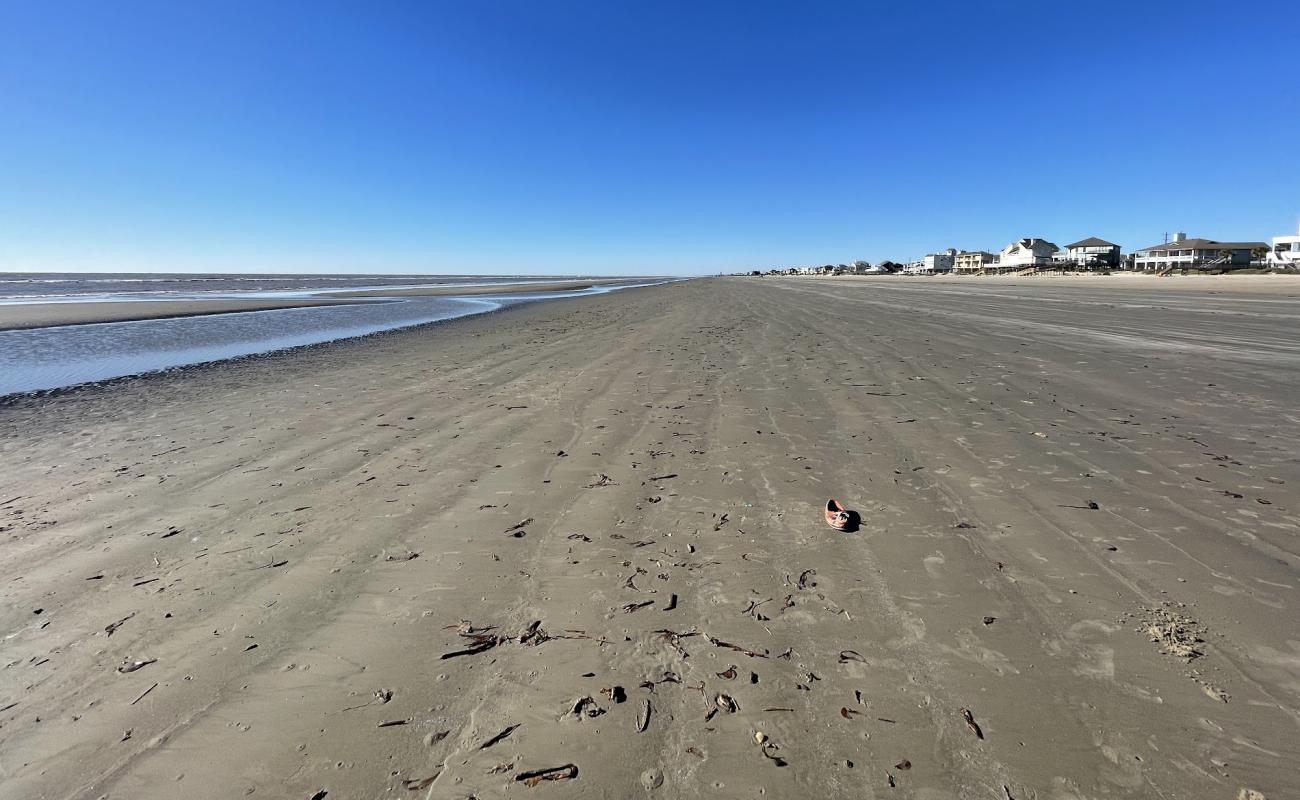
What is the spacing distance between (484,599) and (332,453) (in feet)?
11.0

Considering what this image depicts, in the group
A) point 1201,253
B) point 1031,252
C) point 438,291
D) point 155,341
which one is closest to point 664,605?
point 155,341

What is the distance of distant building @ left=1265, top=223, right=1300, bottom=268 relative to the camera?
5991cm

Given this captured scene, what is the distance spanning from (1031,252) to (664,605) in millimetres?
106488

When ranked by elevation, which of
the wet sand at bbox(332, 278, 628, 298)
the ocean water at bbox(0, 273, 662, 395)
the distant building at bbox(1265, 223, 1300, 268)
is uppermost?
the distant building at bbox(1265, 223, 1300, 268)

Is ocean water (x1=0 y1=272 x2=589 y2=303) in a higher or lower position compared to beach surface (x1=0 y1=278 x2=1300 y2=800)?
higher

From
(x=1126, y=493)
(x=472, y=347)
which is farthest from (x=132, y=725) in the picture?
(x=472, y=347)

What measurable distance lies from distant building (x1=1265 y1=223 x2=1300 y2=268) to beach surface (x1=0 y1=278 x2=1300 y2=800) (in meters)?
83.4

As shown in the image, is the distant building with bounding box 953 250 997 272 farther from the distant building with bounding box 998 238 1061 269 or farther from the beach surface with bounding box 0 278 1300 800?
the beach surface with bounding box 0 278 1300 800

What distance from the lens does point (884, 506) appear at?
3.80 metres

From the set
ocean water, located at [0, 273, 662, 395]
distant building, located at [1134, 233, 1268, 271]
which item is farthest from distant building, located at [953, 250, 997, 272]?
ocean water, located at [0, 273, 662, 395]

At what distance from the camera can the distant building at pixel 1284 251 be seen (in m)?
59.9

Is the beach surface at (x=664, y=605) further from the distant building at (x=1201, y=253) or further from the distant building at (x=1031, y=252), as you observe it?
the distant building at (x=1031, y=252)

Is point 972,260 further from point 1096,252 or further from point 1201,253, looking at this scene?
point 1201,253

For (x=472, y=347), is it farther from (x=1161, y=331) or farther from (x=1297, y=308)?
(x=1297, y=308)
